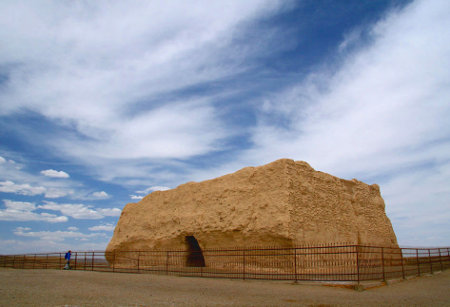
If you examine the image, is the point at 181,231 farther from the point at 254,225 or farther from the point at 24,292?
the point at 24,292

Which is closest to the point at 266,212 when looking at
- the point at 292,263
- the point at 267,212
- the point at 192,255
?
the point at 267,212

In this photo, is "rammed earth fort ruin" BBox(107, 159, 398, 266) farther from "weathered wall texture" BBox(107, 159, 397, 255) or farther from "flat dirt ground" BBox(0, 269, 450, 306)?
"flat dirt ground" BBox(0, 269, 450, 306)

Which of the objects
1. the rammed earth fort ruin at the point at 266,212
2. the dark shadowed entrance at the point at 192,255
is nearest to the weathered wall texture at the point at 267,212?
the rammed earth fort ruin at the point at 266,212

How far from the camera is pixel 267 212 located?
1650 centimetres

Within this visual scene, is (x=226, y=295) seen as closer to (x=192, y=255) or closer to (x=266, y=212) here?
(x=266, y=212)

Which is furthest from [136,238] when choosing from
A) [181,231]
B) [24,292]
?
[24,292]

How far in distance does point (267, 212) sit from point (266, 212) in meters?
0.06

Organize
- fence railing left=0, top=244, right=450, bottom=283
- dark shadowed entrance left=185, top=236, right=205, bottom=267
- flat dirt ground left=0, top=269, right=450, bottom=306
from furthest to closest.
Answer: dark shadowed entrance left=185, top=236, right=205, bottom=267, fence railing left=0, top=244, right=450, bottom=283, flat dirt ground left=0, top=269, right=450, bottom=306

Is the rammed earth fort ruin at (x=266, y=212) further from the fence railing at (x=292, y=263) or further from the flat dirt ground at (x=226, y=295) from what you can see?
the flat dirt ground at (x=226, y=295)

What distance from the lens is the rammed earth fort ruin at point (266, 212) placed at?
16.3 m

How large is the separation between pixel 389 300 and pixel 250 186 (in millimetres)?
9636

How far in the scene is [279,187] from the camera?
1675 centimetres

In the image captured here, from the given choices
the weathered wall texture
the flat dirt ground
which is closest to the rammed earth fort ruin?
the weathered wall texture

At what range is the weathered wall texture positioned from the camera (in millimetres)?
16266
